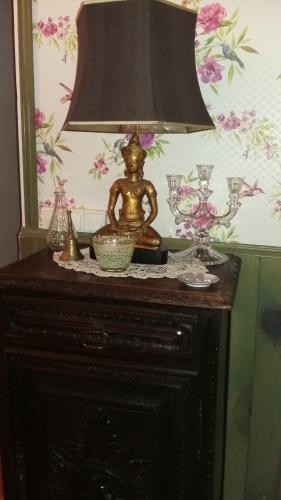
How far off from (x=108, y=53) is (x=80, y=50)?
10cm

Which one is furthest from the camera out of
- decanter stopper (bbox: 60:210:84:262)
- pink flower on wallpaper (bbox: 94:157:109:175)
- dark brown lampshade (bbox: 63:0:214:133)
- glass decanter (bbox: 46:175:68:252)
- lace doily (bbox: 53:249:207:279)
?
pink flower on wallpaper (bbox: 94:157:109:175)

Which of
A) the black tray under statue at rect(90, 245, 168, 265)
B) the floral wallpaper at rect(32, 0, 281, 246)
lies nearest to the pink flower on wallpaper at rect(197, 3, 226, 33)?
the floral wallpaper at rect(32, 0, 281, 246)

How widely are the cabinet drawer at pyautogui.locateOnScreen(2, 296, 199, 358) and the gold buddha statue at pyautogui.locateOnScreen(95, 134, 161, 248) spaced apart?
0.24 m

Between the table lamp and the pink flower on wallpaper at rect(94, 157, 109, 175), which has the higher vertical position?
the table lamp

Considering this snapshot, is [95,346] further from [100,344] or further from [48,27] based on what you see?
[48,27]

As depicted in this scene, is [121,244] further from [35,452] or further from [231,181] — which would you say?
[35,452]

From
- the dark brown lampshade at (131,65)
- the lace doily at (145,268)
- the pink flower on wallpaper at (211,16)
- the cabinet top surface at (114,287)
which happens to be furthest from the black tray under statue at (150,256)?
the pink flower on wallpaper at (211,16)

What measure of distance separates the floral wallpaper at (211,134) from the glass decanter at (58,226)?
11 cm

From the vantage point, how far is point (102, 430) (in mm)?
1173

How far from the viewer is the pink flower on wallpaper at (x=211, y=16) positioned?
132 cm

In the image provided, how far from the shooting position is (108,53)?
1028 millimetres

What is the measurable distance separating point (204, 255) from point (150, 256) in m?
0.16

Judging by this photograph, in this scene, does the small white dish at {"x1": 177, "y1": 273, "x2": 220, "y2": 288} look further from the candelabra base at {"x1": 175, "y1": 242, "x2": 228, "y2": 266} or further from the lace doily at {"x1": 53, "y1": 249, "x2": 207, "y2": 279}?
the candelabra base at {"x1": 175, "y1": 242, "x2": 228, "y2": 266}

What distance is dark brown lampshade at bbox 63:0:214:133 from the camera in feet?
3.30
